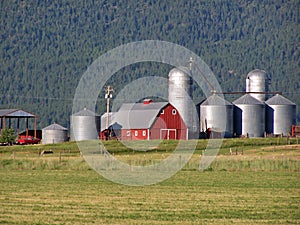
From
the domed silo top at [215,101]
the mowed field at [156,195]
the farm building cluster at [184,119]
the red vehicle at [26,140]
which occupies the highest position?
the domed silo top at [215,101]

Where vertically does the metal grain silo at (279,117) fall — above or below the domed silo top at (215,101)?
below

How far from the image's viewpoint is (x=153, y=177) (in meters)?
44.7

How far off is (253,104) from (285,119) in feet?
14.1

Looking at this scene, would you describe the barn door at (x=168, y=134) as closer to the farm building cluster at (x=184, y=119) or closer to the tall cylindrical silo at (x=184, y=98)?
the farm building cluster at (x=184, y=119)

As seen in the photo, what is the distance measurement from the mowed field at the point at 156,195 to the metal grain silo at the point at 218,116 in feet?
110

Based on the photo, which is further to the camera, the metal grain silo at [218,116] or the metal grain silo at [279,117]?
the metal grain silo at [279,117]

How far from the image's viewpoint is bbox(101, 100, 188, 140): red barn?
289 feet

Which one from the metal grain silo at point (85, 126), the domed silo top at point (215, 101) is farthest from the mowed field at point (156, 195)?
the metal grain silo at point (85, 126)

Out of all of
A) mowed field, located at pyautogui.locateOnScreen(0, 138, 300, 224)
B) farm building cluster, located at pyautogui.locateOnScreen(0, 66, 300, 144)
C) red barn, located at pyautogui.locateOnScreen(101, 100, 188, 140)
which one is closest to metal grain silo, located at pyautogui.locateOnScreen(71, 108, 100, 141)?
farm building cluster, located at pyautogui.locateOnScreen(0, 66, 300, 144)

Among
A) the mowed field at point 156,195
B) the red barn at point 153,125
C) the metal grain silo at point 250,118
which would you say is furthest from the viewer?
the metal grain silo at point 250,118

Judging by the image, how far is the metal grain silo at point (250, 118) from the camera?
90.7 m

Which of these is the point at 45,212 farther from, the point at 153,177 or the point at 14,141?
the point at 14,141

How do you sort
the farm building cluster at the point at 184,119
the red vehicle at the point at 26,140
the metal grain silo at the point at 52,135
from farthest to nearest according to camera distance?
the metal grain silo at the point at 52,135 < the red vehicle at the point at 26,140 < the farm building cluster at the point at 184,119

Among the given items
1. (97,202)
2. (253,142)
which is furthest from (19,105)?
(97,202)
